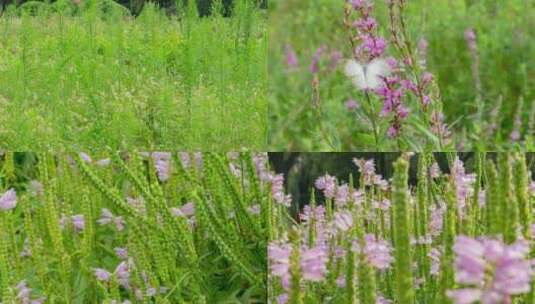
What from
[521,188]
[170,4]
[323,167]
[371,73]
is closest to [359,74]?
[371,73]

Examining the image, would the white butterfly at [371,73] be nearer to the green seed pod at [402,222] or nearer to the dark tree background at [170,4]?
the dark tree background at [170,4]

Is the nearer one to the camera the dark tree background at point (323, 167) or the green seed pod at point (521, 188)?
the green seed pod at point (521, 188)

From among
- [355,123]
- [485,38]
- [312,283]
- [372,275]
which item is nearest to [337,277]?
[312,283]

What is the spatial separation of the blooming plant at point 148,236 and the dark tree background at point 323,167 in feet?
0.46

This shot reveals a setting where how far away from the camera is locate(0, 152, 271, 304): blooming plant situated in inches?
55.4

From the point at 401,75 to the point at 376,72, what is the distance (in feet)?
1.02

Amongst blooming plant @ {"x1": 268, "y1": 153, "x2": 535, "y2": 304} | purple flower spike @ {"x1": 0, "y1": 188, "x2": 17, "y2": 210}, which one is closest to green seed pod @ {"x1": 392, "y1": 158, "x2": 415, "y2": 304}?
blooming plant @ {"x1": 268, "y1": 153, "x2": 535, "y2": 304}

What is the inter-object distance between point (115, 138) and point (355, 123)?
867 millimetres

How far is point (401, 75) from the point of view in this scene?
7.09 ft

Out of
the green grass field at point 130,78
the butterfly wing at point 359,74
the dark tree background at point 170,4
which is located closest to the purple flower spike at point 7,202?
the green grass field at point 130,78

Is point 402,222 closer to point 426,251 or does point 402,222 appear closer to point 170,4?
point 426,251

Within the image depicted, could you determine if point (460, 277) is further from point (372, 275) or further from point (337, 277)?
point (337, 277)

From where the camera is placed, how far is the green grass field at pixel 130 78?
211 centimetres

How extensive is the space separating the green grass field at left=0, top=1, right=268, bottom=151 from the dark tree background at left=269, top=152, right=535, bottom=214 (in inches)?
4.7
